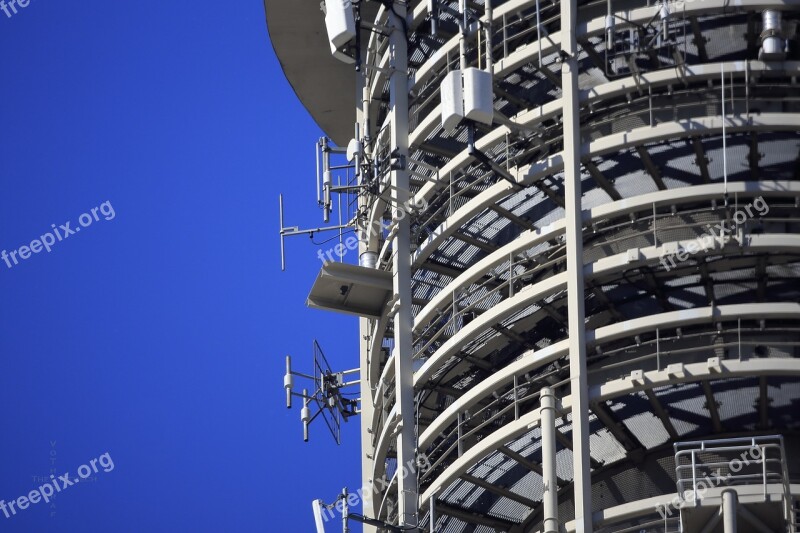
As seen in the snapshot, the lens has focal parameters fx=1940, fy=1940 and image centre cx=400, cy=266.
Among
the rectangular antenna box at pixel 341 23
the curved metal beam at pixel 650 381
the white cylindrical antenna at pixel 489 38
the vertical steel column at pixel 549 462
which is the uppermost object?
the rectangular antenna box at pixel 341 23

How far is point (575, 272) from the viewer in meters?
42.6

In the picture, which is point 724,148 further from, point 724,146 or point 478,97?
point 478,97

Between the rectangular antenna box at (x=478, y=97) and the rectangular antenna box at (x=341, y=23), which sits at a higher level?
the rectangular antenna box at (x=341, y=23)

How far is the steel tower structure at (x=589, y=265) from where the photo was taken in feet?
138

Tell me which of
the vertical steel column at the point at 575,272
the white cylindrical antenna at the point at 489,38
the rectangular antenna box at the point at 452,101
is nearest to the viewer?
the vertical steel column at the point at 575,272

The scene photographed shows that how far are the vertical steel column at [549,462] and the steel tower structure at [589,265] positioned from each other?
0.06 metres

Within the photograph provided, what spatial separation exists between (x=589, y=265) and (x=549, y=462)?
16.6 ft

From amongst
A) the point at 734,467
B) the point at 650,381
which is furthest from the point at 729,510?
the point at 734,467

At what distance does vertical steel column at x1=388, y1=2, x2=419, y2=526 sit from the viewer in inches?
1811

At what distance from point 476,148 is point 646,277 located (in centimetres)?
488

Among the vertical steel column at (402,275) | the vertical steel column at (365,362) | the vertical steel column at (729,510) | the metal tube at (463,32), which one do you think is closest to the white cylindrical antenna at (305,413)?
the vertical steel column at (365,362)

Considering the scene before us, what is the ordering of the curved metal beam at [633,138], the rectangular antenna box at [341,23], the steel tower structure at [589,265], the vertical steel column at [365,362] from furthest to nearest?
the vertical steel column at [365,362]
the rectangular antenna box at [341,23]
the curved metal beam at [633,138]
the steel tower structure at [589,265]

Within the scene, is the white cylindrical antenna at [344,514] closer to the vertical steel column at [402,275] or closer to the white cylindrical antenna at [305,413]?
the vertical steel column at [402,275]

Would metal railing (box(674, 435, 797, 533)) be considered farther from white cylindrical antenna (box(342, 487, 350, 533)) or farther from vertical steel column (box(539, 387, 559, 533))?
white cylindrical antenna (box(342, 487, 350, 533))
